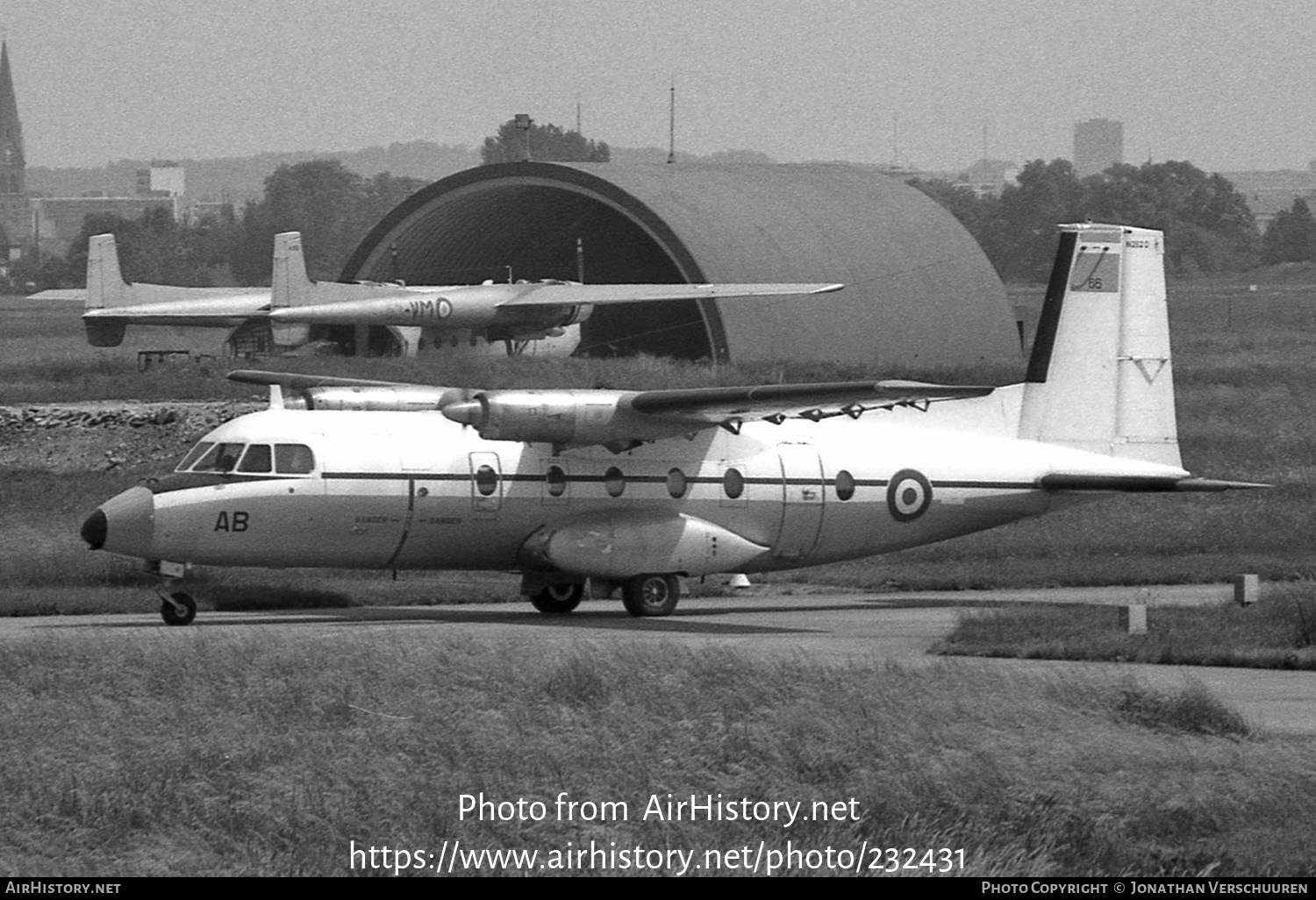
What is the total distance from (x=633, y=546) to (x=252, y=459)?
5.02 metres

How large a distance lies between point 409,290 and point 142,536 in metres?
29.7

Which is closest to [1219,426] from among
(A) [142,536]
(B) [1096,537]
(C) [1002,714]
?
(B) [1096,537]

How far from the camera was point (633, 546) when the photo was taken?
84.0 ft

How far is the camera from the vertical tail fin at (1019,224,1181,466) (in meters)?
28.2

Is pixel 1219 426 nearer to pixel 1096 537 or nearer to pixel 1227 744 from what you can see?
pixel 1096 537

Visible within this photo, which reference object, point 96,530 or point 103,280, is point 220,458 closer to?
point 96,530

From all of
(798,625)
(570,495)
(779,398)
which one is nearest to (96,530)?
(570,495)

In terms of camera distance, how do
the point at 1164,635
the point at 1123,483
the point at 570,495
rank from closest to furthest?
the point at 1164,635 → the point at 570,495 → the point at 1123,483

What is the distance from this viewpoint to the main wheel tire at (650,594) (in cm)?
2603

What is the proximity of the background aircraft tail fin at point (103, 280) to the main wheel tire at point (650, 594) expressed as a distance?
101 feet

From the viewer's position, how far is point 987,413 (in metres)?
28.1

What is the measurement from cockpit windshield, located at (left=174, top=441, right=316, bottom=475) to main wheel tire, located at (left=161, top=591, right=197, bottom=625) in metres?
1.61

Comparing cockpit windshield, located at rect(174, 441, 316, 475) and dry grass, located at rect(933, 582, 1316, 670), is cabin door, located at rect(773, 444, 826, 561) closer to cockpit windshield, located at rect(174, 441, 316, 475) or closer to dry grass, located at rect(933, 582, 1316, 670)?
dry grass, located at rect(933, 582, 1316, 670)

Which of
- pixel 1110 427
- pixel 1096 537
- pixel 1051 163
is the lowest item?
pixel 1096 537
